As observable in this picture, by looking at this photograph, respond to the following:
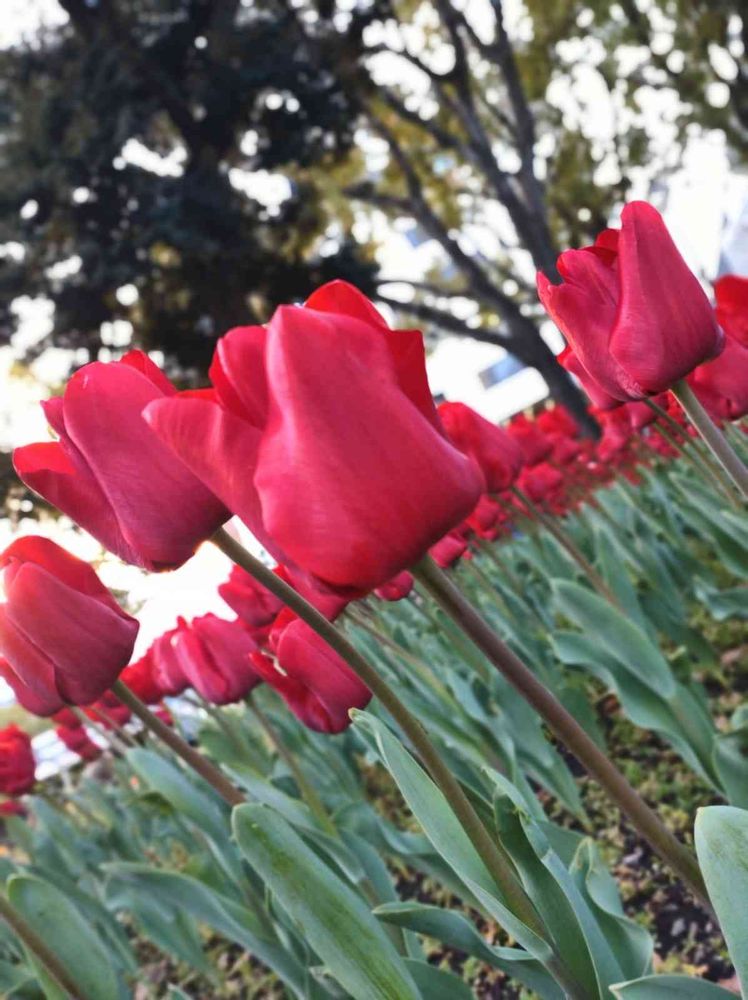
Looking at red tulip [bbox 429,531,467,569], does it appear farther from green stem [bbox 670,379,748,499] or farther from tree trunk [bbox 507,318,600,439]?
tree trunk [bbox 507,318,600,439]

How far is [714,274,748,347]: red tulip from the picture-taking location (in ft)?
3.87

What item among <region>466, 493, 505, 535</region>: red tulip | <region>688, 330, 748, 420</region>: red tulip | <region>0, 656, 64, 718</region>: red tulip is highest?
<region>0, 656, 64, 718</region>: red tulip

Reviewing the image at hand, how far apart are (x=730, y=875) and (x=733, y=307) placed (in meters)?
0.81

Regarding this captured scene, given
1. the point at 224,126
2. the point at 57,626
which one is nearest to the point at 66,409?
the point at 57,626

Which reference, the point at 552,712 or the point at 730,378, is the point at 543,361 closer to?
the point at 730,378

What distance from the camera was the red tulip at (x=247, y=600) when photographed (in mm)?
1814

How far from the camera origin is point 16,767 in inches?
81.6

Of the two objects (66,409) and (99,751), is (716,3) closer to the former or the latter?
(99,751)

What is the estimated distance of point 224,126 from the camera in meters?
7.64

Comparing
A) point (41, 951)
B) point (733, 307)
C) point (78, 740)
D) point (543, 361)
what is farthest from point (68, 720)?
point (543, 361)

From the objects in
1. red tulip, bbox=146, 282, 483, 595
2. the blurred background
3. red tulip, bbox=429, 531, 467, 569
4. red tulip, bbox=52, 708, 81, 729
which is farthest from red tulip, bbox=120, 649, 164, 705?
the blurred background

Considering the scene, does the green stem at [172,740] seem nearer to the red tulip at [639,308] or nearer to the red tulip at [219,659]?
the red tulip at [219,659]

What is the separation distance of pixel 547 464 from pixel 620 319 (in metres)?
2.41

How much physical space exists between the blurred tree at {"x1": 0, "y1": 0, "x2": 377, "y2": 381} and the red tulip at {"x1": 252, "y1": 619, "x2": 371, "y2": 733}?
20.0ft
